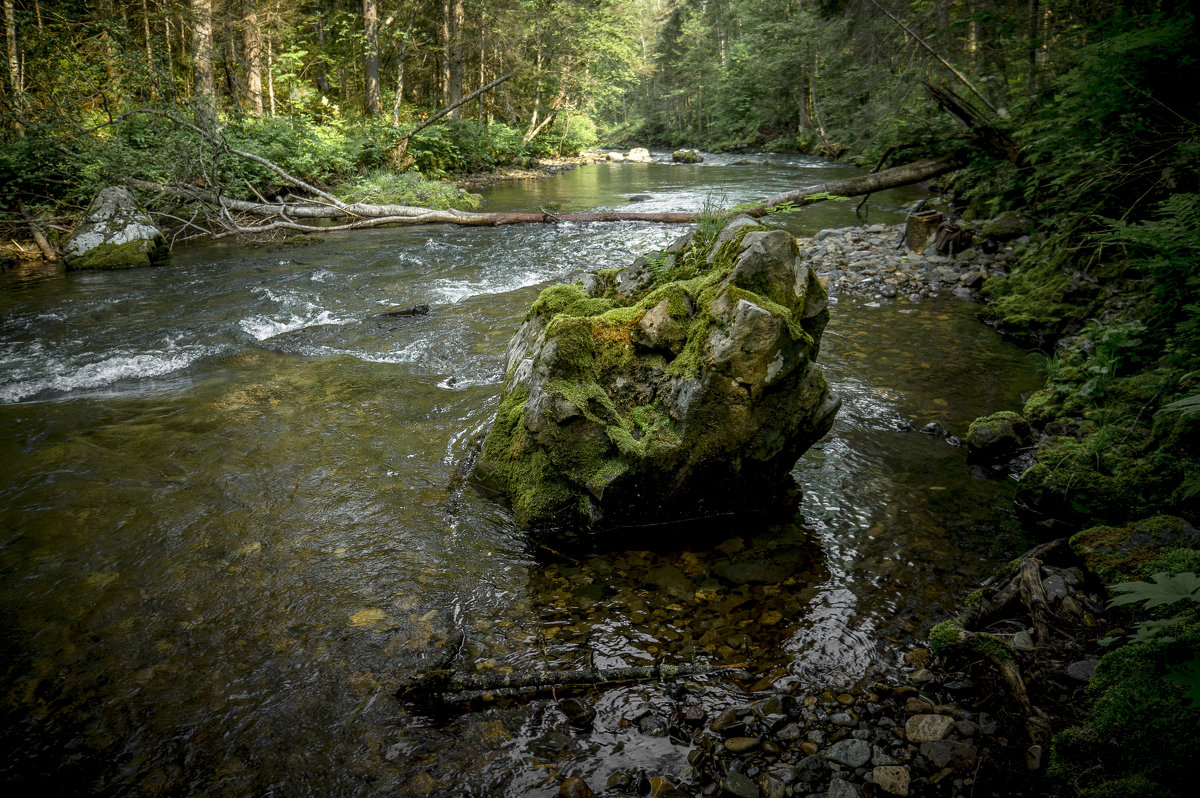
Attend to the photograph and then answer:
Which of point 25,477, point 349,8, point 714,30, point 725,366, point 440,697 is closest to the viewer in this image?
point 440,697

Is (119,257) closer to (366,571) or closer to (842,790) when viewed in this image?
(366,571)

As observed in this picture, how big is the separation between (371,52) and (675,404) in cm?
2318

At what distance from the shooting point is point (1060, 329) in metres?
6.43

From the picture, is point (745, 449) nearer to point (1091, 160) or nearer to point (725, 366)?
point (725, 366)

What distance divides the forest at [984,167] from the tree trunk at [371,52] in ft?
0.32

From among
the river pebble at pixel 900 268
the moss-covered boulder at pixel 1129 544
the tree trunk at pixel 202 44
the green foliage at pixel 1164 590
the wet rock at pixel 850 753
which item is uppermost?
the tree trunk at pixel 202 44

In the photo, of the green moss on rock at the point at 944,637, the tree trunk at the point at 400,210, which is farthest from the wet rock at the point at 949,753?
the tree trunk at the point at 400,210

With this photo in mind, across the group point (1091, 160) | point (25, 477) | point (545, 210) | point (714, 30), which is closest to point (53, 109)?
point (545, 210)

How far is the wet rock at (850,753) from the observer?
2.32m

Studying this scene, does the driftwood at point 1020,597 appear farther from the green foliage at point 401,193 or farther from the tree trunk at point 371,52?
the tree trunk at point 371,52

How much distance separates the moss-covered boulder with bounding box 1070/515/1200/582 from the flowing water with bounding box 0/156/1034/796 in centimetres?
55

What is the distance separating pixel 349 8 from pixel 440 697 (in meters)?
32.6

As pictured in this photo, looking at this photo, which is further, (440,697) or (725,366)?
(725,366)

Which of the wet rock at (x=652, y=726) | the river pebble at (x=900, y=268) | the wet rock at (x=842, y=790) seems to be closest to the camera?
the wet rock at (x=842, y=790)
